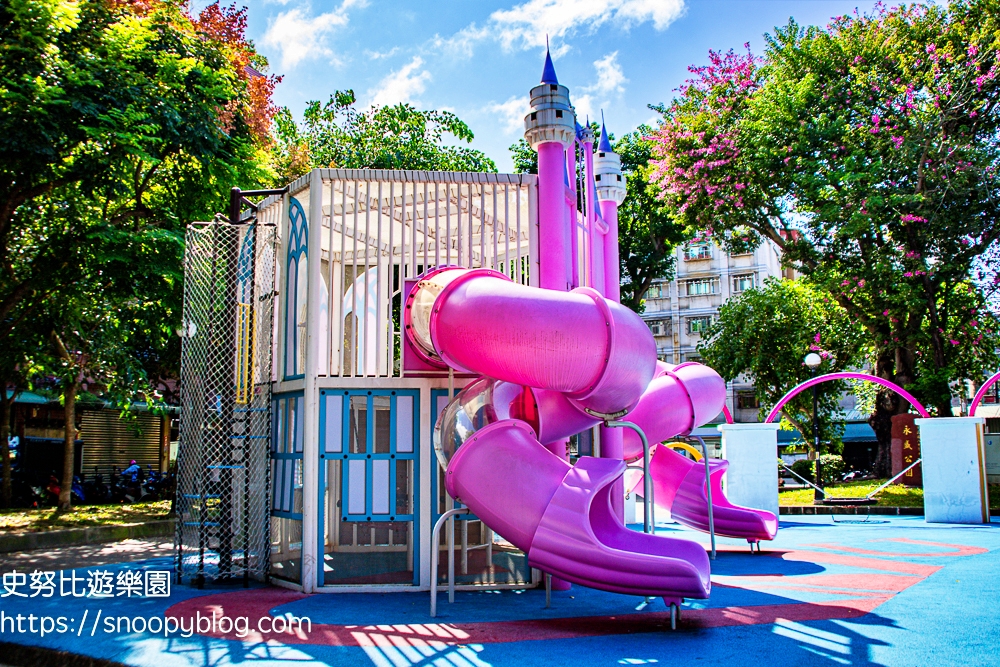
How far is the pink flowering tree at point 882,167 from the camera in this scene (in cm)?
1944

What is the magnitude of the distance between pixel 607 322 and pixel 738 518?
5.99m

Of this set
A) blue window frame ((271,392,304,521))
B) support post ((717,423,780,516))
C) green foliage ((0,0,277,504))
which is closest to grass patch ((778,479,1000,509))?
support post ((717,423,780,516))

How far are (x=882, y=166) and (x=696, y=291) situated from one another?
29491 millimetres

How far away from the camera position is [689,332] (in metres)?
48.6

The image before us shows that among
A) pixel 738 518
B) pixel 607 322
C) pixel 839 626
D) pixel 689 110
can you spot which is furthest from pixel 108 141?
pixel 689 110

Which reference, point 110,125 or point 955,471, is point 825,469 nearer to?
point 955,471

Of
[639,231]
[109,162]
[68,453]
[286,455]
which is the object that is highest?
[639,231]

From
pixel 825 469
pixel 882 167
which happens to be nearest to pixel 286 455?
pixel 882 167

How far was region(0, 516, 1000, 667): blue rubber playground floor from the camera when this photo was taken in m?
5.46

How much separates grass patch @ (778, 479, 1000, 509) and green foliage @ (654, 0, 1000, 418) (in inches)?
101

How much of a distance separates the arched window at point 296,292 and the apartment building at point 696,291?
131 ft

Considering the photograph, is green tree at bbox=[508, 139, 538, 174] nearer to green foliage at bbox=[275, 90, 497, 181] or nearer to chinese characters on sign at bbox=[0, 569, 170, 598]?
green foliage at bbox=[275, 90, 497, 181]

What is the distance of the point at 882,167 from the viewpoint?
1975 cm

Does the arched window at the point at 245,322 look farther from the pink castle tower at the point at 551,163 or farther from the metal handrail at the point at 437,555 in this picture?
the pink castle tower at the point at 551,163
